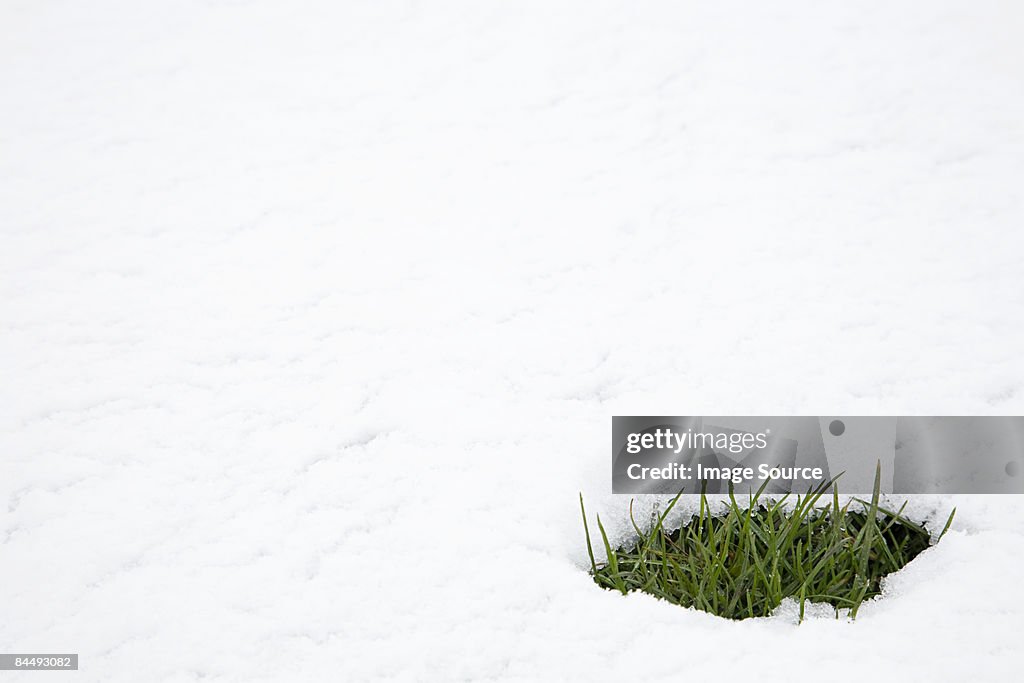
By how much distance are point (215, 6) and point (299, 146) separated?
1254 millimetres

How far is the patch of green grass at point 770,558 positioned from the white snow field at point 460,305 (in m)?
0.06

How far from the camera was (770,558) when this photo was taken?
6.00ft

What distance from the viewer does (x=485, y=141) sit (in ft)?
10.7

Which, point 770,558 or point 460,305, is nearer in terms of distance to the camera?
point 770,558

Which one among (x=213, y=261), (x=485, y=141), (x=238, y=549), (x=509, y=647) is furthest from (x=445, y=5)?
(x=509, y=647)

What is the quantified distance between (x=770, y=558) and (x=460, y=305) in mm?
1255

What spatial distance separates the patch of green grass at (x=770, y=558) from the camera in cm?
181

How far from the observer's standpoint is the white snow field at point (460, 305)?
1853mm

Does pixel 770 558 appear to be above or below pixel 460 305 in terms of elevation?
below

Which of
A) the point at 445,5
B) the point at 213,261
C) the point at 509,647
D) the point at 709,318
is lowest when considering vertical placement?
the point at 509,647

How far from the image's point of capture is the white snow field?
1.85 m

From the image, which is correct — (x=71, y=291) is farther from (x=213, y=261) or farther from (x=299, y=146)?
(x=299, y=146)

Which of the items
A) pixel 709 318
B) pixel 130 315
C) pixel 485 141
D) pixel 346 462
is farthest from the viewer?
pixel 485 141

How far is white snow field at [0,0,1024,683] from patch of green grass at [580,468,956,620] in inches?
2.4
